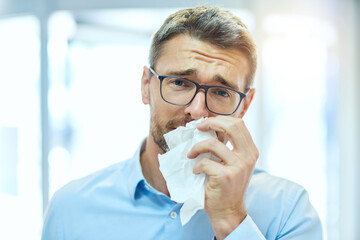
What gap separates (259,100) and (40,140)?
161 cm

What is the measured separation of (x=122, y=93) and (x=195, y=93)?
6.51 ft

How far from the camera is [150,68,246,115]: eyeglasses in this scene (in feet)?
3.41

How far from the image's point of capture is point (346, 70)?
2719mm

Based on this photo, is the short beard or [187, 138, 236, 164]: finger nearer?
[187, 138, 236, 164]: finger

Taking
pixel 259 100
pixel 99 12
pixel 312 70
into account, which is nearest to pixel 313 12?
pixel 312 70

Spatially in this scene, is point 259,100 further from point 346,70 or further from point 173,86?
point 173,86

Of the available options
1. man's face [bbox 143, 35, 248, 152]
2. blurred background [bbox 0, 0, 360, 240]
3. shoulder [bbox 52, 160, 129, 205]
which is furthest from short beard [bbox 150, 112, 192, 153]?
blurred background [bbox 0, 0, 360, 240]

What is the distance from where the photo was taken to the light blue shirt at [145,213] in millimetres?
1066

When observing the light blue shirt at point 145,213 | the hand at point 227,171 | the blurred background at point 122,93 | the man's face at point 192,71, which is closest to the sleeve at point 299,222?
the light blue shirt at point 145,213

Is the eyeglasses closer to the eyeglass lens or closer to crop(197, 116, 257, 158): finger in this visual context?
the eyeglass lens

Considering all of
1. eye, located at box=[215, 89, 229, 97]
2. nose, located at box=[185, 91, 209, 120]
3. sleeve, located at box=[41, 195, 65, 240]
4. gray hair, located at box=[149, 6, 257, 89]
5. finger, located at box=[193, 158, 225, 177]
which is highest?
gray hair, located at box=[149, 6, 257, 89]

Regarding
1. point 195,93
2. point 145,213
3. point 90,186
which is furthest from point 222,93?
point 90,186

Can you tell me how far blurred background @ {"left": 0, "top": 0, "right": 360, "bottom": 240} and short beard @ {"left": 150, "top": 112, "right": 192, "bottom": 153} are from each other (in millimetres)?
1556

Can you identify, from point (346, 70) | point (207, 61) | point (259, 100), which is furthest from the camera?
point (346, 70)
